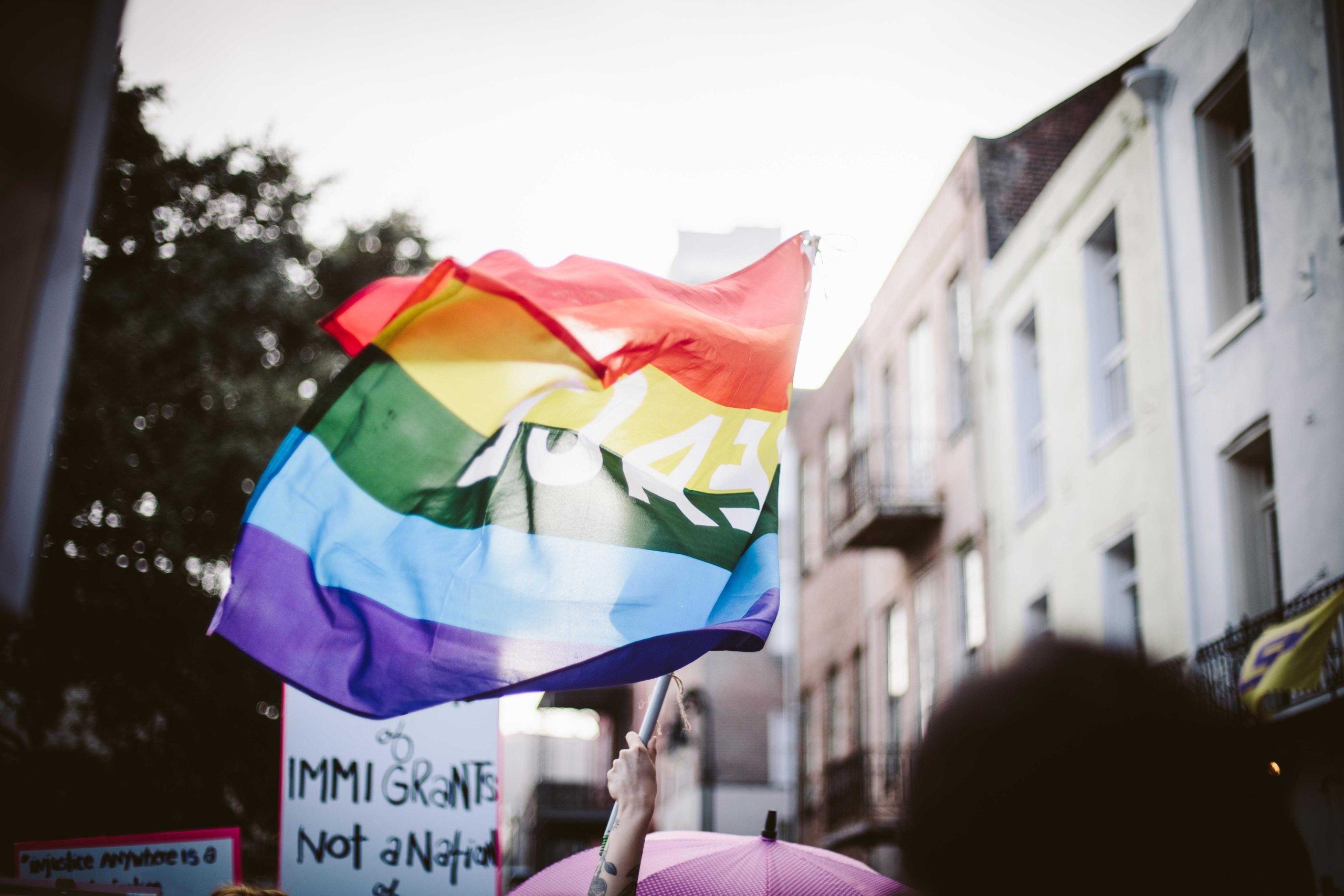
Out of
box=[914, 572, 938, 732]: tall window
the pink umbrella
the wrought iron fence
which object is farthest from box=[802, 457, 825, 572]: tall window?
the pink umbrella

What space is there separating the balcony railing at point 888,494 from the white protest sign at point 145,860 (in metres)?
14.9

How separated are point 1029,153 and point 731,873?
1720 cm

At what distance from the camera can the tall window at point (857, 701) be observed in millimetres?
24875

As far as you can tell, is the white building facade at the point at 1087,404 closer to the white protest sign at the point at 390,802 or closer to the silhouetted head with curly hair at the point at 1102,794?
the white protest sign at the point at 390,802

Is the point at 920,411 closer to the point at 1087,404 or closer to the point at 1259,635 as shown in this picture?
the point at 1087,404

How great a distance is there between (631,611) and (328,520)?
3.72 ft

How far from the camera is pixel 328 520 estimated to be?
4977 mm

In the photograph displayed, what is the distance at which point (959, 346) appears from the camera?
21.2 metres

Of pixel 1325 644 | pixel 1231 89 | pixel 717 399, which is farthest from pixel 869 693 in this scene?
pixel 717 399

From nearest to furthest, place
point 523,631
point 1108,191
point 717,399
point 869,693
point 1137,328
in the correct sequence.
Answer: point 523,631, point 717,399, point 1137,328, point 1108,191, point 869,693

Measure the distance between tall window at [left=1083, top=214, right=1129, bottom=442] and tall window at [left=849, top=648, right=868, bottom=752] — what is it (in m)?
9.95

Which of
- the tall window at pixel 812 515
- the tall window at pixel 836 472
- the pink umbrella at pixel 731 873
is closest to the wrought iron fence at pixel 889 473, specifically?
the tall window at pixel 836 472

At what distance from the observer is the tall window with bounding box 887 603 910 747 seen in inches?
887

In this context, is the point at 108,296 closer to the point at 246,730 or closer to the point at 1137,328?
the point at 246,730
